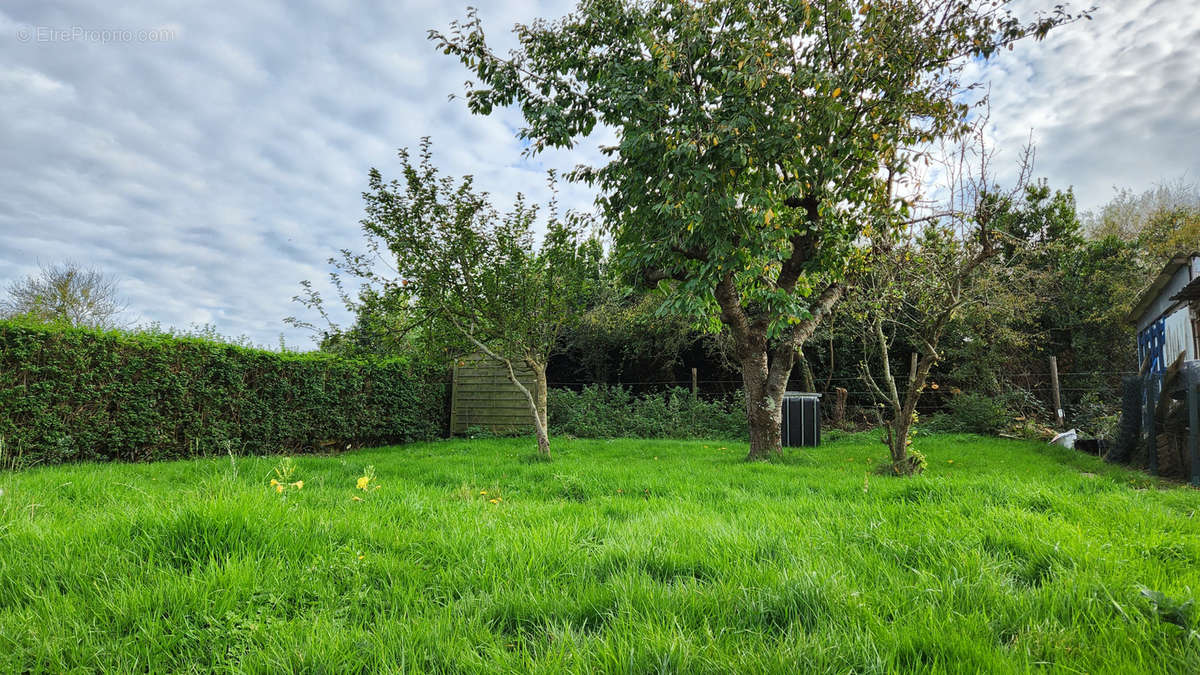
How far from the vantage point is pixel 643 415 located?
1316 cm

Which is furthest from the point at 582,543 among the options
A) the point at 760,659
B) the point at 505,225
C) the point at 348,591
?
the point at 505,225

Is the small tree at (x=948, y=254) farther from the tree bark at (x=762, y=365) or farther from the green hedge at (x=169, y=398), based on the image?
the green hedge at (x=169, y=398)

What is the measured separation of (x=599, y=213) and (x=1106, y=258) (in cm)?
1479

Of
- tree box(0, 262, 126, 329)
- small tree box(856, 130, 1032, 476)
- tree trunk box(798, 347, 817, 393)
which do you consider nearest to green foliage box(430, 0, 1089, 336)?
small tree box(856, 130, 1032, 476)

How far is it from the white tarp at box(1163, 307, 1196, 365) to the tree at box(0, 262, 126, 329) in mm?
Result: 25970

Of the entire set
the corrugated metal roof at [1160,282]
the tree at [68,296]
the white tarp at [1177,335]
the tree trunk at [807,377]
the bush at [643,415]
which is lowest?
the bush at [643,415]

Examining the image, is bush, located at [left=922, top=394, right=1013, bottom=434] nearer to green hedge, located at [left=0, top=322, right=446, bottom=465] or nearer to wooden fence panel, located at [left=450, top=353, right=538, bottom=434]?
wooden fence panel, located at [left=450, top=353, right=538, bottom=434]

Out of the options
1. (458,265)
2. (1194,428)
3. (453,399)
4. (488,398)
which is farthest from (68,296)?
(1194,428)

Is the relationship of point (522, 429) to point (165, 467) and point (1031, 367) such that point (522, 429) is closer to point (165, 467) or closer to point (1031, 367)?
point (165, 467)

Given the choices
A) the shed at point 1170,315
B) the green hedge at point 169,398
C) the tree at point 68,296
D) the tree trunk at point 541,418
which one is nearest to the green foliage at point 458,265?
the tree trunk at point 541,418

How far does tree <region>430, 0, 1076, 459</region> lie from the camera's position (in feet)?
18.4

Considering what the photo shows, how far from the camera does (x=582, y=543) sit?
2.58m

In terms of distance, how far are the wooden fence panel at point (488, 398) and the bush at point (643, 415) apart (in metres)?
0.82

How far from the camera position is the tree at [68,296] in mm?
17109
